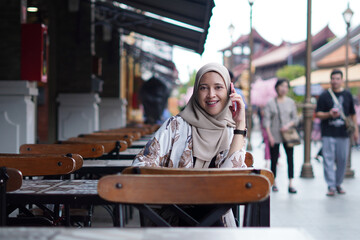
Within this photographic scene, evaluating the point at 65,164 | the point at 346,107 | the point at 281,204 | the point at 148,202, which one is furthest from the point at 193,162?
the point at 346,107

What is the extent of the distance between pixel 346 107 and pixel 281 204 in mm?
1959

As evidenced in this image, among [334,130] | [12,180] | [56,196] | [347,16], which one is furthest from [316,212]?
[347,16]

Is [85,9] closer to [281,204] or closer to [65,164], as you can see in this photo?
[281,204]

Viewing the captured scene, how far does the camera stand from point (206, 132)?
125 inches

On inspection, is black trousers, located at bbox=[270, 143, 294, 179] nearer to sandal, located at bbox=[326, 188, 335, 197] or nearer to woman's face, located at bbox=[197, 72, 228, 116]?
sandal, located at bbox=[326, 188, 335, 197]

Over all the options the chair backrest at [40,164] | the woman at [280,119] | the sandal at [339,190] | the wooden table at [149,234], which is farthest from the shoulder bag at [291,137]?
the wooden table at [149,234]

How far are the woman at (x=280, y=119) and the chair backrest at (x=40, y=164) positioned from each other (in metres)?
5.58

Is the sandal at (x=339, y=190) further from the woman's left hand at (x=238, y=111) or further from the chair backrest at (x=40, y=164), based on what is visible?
the chair backrest at (x=40, y=164)

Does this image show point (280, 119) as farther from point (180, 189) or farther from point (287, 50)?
point (287, 50)

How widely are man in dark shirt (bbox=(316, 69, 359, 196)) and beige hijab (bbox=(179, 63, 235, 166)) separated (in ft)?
16.9

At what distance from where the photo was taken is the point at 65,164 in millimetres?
3115

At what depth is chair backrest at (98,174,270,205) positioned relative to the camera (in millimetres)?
2021

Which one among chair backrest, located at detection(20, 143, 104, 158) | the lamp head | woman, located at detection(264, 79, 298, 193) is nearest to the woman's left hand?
chair backrest, located at detection(20, 143, 104, 158)

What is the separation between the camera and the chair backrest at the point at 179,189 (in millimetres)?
2021
